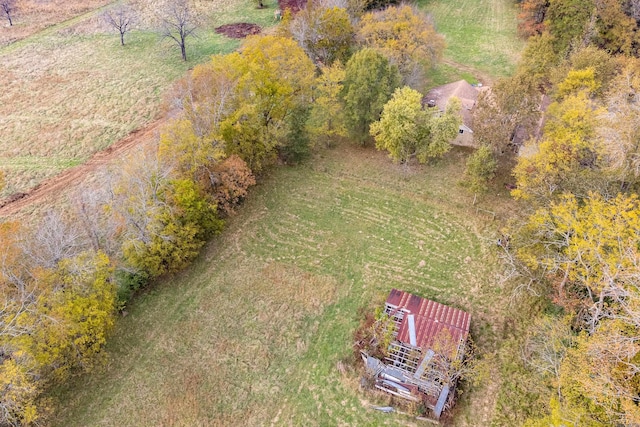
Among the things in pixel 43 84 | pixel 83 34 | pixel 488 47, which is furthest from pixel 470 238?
pixel 83 34

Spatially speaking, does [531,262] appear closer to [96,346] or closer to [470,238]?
[470,238]

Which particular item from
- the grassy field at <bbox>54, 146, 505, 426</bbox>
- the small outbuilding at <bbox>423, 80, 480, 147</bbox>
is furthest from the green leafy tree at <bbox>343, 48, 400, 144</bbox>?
the small outbuilding at <bbox>423, 80, 480, 147</bbox>

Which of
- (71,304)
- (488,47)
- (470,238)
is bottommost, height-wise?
(470,238)

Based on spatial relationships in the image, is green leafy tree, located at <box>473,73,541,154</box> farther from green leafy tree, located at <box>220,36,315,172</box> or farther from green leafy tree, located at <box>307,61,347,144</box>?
green leafy tree, located at <box>220,36,315,172</box>

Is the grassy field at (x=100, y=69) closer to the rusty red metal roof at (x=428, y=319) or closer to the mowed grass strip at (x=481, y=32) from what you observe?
the mowed grass strip at (x=481, y=32)

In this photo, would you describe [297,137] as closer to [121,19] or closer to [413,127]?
[413,127]

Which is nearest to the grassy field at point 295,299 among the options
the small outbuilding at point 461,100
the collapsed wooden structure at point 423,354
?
the collapsed wooden structure at point 423,354
